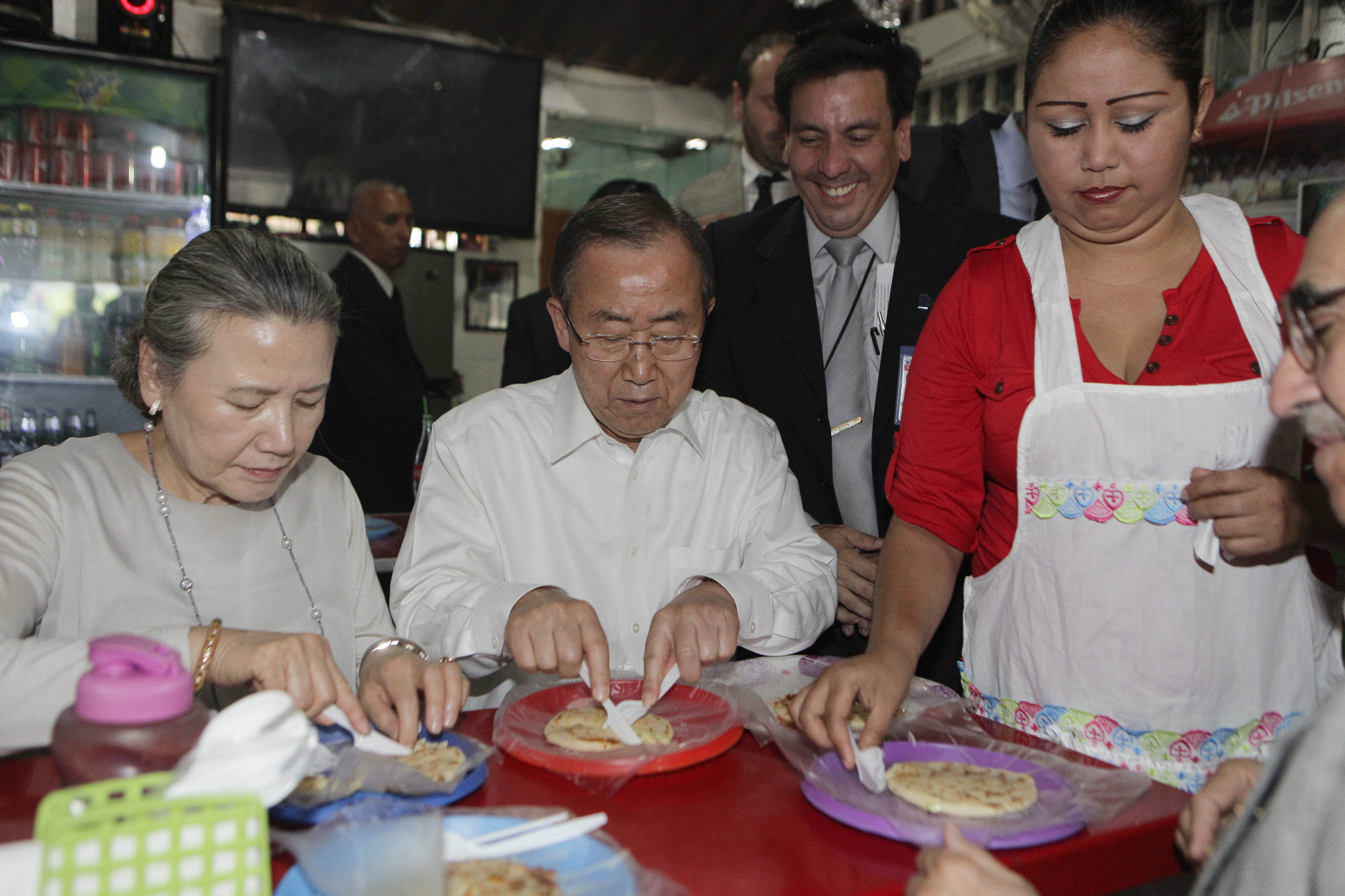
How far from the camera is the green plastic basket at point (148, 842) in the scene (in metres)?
0.70

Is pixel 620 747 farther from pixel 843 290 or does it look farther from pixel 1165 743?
pixel 843 290

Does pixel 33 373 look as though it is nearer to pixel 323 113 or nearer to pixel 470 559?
pixel 323 113

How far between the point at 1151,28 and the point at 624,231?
915mm

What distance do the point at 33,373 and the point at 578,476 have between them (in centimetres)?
348

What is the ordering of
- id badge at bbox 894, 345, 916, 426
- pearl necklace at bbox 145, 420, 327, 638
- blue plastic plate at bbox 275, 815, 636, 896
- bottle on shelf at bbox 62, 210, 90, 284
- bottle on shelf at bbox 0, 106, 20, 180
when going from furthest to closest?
bottle on shelf at bbox 62, 210, 90, 284 → bottle on shelf at bbox 0, 106, 20, 180 → id badge at bbox 894, 345, 916, 426 → pearl necklace at bbox 145, 420, 327, 638 → blue plastic plate at bbox 275, 815, 636, 896

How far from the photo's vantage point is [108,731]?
0.80 metres

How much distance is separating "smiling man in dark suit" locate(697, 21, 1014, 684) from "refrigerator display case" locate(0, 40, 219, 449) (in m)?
3.13

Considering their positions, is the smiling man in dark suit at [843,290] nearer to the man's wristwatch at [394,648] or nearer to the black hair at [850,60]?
the black hair at [850,60]

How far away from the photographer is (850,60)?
239 centimetres

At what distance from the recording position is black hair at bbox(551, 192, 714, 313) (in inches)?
72.6

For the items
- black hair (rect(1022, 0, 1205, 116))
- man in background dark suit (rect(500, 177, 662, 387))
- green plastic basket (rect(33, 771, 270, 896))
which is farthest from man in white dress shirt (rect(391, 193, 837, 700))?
man in background dark suit (rect(500, 177, 662, 387))

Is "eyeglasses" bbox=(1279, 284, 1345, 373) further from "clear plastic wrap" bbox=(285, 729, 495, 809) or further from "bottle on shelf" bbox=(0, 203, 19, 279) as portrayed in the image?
"bottle on shelf" bbox=(0, 203, 19, 279)

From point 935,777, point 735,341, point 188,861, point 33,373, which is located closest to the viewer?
point 188,861

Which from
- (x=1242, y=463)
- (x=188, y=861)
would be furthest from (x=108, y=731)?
(x=1242, y=463)
